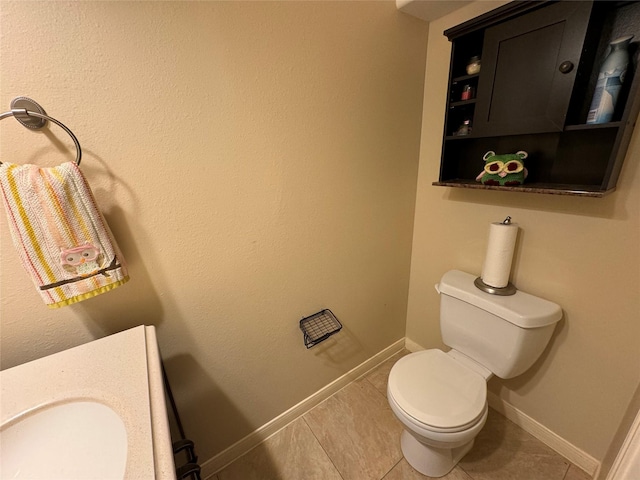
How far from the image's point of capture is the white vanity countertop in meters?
0.48

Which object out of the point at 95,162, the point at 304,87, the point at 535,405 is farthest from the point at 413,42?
the point at 535,405

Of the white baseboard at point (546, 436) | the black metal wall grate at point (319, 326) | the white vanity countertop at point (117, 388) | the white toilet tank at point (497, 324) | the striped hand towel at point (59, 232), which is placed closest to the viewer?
the white vanity countertop at point (117, 388)

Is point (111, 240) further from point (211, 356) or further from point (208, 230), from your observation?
point (211, 356)

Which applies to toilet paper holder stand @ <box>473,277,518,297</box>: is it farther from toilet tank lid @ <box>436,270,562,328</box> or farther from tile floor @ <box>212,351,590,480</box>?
tile floor @ <box>212,351,590,480</box>

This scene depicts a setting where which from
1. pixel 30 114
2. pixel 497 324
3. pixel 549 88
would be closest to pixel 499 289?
pixel 497 324

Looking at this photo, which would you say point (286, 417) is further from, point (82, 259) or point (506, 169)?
point (506, 169)

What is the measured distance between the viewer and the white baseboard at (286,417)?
3.93 feet

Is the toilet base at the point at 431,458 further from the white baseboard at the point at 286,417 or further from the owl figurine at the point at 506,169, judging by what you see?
the owl figurine at the point at 506,169

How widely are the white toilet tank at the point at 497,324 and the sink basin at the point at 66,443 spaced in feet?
4.10

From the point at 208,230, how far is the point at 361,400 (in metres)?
1.30

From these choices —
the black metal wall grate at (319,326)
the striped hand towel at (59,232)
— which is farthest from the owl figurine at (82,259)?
the black metal wall grate at (319,326)

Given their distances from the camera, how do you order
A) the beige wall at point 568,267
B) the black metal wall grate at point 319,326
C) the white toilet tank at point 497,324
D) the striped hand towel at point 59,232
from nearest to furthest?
the striped hand towel at point 59,232, the beige wall at point 568,267, the white toilet tank at point 497,324, the black metal wall grate at point 319,326

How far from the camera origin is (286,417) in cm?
137

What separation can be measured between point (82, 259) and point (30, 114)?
36 centimetres
